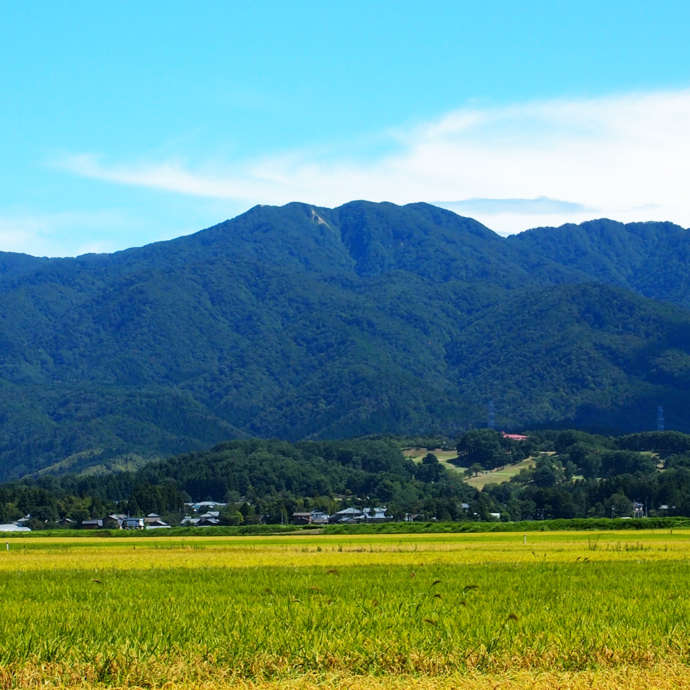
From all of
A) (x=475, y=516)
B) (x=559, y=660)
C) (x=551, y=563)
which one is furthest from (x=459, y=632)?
(x=475, y=516)

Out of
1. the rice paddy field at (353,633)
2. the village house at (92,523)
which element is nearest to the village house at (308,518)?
the village house at (92,523)

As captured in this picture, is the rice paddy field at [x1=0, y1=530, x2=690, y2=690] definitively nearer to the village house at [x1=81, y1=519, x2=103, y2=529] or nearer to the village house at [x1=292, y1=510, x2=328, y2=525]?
the village house at [x1=81, y1=519, x2=103, y2=529]

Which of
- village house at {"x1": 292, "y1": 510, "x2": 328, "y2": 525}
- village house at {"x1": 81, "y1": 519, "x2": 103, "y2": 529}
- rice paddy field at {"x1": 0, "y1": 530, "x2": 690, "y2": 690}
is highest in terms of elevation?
rice paddy field at {"x1": 0, "y1": 530, "x2": 690, "y2": 690}

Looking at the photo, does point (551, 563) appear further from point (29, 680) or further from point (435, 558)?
point (29, 680)

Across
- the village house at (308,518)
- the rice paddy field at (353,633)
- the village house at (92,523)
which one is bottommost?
the village house at (308,518)

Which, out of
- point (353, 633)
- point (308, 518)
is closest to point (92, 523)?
point (308, 518)

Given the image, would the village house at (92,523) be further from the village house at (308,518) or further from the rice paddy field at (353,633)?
the rice paddy field at (353,633)

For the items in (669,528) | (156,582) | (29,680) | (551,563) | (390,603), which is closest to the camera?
(29,680)

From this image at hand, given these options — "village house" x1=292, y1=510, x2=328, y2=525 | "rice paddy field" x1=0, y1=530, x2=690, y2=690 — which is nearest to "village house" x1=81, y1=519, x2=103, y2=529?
"village house" x1=292, y1=510, x2=328, y2=525

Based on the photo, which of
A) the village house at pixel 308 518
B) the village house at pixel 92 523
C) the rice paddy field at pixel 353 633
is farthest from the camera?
the village house at pixel 308 518

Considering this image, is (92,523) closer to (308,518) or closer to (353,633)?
(308,518)

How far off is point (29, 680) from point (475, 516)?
161m

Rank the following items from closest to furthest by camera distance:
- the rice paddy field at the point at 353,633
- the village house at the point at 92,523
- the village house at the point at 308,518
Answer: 1. the rice paddy field at the point at 353,633
2. the village house at the point at 92,523
3. the village house at the point at 308,518

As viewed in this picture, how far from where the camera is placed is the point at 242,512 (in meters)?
186
